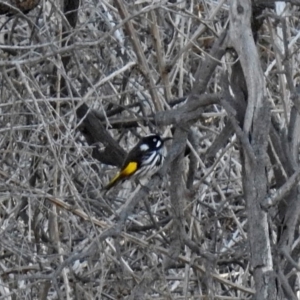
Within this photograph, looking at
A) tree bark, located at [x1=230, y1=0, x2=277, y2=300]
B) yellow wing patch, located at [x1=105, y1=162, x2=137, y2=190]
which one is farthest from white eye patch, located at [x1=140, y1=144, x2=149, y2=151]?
tree bark, located at [x1=230, y1=0, x2=277, y2=300]

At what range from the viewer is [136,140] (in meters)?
4.77

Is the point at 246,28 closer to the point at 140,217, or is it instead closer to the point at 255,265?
the point at 255,265

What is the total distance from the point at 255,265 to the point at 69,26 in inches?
61.1

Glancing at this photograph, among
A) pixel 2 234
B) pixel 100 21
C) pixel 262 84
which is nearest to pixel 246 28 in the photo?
pixel 262 84

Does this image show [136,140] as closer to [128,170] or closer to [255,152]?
[128,170]

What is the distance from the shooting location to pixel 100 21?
4.49 metres

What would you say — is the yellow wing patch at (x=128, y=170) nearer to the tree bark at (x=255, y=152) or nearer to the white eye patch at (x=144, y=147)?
the white eye patch at (x=144, y=147)

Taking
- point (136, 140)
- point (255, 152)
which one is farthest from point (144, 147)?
point (255, 152)

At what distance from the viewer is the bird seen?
4031mm

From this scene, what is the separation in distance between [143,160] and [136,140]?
26.5 inches

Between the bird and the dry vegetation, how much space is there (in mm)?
55

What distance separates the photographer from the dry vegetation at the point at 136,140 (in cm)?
301

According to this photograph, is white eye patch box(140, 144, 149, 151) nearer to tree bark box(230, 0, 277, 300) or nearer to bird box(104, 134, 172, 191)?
bird box(104, 134, 172, 191)

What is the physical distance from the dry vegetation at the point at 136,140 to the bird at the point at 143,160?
0.18 feet
